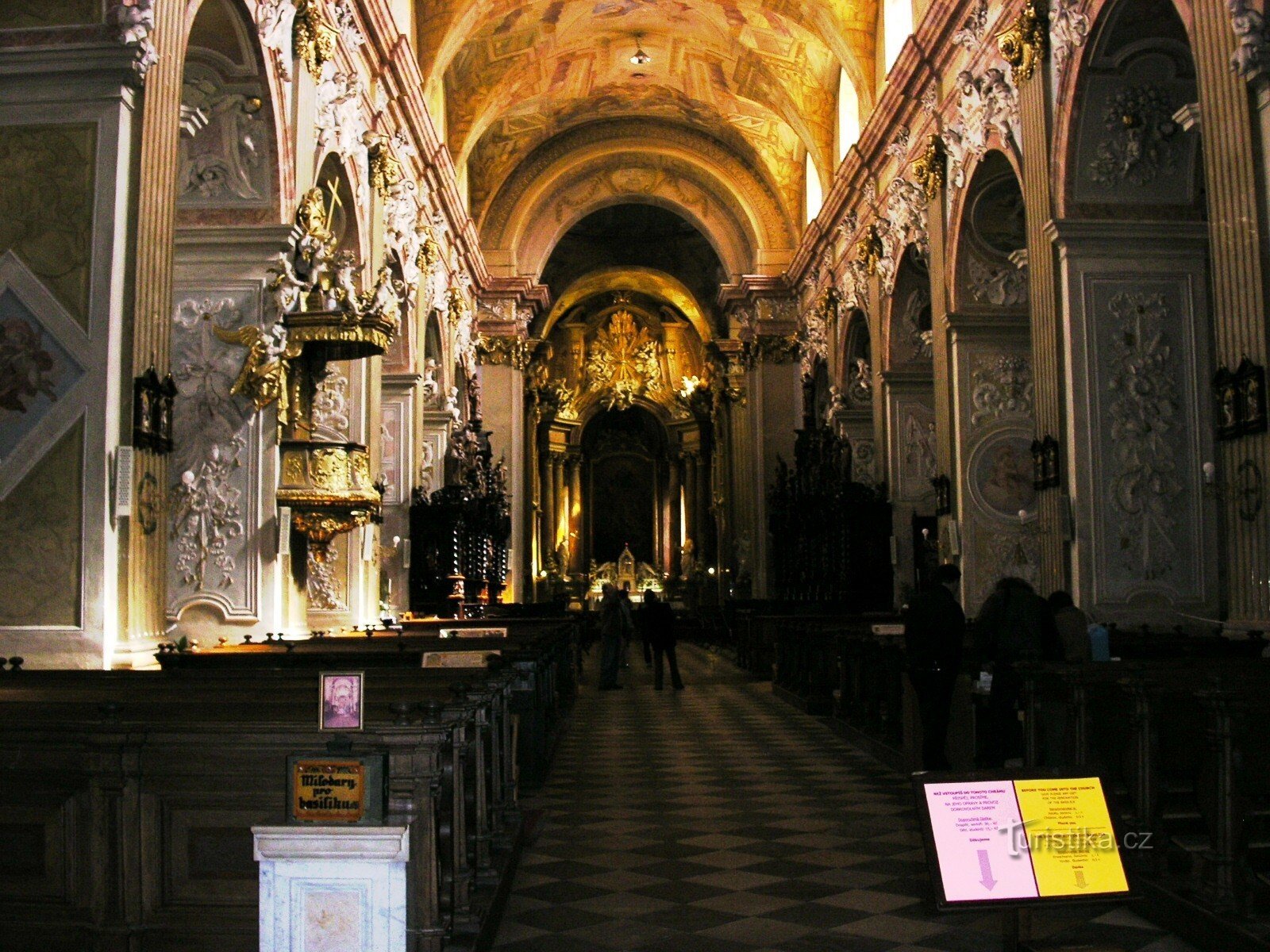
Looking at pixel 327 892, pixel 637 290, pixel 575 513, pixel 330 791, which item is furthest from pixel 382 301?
pixel 575 513

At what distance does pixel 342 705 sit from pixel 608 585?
42.4 ft

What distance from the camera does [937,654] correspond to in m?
7.75

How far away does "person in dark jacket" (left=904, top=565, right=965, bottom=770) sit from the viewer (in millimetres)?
7688

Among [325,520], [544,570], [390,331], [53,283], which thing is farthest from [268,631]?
[544,570]

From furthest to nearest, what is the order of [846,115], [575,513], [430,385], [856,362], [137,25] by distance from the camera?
1. [575,513]
2. [846,115]
3. [856,362]
4. [430,385]
5. [137,25]

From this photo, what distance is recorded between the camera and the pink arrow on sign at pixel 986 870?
343cm

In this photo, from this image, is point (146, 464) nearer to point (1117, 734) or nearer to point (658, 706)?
point (1117, 734)

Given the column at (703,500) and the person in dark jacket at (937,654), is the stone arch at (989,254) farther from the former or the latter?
the column at (703,500)

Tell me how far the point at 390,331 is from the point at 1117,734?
7690mm

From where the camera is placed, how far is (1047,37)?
39.3 feet

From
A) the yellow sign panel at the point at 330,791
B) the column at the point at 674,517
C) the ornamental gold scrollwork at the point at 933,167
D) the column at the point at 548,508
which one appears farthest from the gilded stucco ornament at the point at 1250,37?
the column at the point at 674,517

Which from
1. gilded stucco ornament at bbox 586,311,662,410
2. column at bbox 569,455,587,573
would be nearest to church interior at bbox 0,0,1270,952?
gilded stucco ornament at bbox 586,311,662,410

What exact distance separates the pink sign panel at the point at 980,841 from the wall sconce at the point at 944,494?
1183cm

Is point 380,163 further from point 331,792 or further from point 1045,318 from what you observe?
point 331,792
